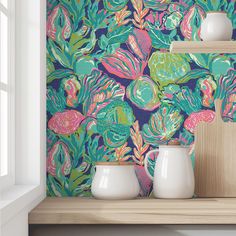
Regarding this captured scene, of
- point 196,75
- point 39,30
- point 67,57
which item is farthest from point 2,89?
point 196,75

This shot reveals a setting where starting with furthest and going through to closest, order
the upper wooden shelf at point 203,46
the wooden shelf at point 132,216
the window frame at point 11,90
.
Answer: the upper wooden shelf at point 203,46, the window frame at point 11,90, the wooden shelf at point 132,216

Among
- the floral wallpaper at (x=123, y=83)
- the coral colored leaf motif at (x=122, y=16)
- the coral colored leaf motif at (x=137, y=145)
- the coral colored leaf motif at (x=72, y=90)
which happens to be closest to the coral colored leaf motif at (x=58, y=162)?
the floral wallpaper at (x=123, y=83)

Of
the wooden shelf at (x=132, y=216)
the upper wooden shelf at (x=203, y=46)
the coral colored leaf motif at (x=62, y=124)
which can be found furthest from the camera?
the coral colored leaf motif at (x=62, y=124)

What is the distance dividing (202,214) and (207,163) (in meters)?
0.52

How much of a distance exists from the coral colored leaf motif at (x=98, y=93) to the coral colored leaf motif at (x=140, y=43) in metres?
0.18

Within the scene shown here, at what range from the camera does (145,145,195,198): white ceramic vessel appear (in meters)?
2.30

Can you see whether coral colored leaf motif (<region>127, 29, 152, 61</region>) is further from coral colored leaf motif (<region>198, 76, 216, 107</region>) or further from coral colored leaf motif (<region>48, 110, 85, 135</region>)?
A: coral colored leaf motif (<region>48, 110, 85, 135</region>)

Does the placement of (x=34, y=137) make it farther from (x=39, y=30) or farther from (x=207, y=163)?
(x=207, y=163)

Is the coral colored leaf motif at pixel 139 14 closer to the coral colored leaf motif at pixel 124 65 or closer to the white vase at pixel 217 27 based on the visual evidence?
the coral colored leaf motif at pixel 124 65

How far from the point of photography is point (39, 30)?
2254 mm

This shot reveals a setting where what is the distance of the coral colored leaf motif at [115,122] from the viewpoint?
2523mm

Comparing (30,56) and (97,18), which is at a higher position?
(97,18)

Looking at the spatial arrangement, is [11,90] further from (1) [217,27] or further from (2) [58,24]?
(1) [217,27]

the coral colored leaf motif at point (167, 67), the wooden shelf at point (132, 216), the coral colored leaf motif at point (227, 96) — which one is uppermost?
the coral colored leaf motif at point (167, 67)
